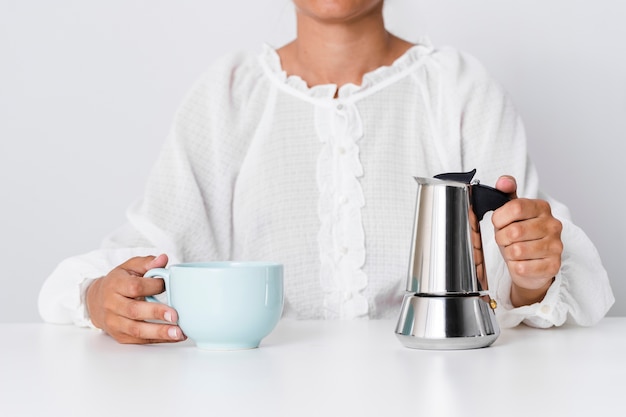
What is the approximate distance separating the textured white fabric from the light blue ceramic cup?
19.1 inches

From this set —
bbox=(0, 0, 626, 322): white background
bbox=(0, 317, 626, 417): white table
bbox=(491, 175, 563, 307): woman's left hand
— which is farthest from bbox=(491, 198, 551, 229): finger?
bbox=(0, 0, 626, 322): white background

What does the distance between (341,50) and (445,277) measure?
28.3 inches

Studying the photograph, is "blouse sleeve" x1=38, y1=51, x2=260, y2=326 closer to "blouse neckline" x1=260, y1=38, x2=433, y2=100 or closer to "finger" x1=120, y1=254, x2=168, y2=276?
"blouse neckline" x1=260, y1=38, x2=433, y2=100

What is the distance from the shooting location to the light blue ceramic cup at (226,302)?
2.82 feet

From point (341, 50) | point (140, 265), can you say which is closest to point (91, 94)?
point (341, 50)

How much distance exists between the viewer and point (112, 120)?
6.51ft

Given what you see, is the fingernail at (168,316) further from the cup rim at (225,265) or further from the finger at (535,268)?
the finger at (535,268)

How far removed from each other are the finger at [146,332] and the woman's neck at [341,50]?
26.9 inches

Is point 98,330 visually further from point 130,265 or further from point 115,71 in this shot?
point 115,71

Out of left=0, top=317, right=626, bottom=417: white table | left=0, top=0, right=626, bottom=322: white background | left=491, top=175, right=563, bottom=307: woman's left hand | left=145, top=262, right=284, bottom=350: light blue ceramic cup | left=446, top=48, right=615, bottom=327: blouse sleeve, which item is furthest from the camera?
left=0, top=0, right=626, bottom=322: white background

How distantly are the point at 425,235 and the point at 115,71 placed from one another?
1.28 metres

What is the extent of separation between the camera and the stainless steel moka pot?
88 centimetres

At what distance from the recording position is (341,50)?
1504mm

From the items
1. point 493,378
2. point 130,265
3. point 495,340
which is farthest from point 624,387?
point 130,265
